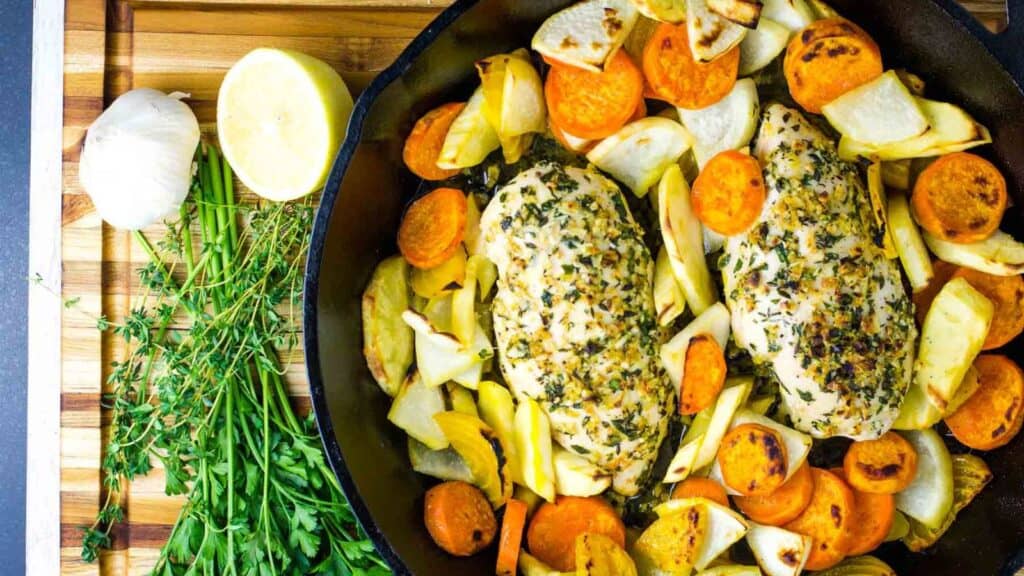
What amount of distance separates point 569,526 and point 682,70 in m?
1.17

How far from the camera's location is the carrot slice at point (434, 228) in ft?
7.60

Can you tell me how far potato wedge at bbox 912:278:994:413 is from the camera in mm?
2211

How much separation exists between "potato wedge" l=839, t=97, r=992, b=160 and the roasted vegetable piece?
81 cm

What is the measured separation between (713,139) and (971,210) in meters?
0.65

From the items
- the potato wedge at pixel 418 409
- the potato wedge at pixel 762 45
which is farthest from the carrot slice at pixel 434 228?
the potato wedge at pixel 762 45

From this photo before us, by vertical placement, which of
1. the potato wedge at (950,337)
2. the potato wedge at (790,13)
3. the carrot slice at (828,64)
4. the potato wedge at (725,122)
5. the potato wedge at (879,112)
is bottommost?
the potato wedge at (950,337)

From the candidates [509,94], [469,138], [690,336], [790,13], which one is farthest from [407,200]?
[790,13]

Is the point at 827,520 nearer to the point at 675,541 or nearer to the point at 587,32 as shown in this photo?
the point at 675,541

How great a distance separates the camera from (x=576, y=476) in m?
2.30

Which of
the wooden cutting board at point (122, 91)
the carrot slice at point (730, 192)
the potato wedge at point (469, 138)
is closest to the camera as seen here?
the carrot slice at point (730, 192)

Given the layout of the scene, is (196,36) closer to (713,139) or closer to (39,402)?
(39,402)

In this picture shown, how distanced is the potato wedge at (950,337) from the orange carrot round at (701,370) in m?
0.50

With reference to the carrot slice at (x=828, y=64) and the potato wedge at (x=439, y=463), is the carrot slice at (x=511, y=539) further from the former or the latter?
the carrot slice at (x=828, y=64)

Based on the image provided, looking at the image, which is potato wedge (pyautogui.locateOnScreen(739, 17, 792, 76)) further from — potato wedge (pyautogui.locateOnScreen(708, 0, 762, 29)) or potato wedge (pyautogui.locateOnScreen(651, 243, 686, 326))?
potato wedge (pyautogui.locateOnScreen(651, 243, 686, 326))
